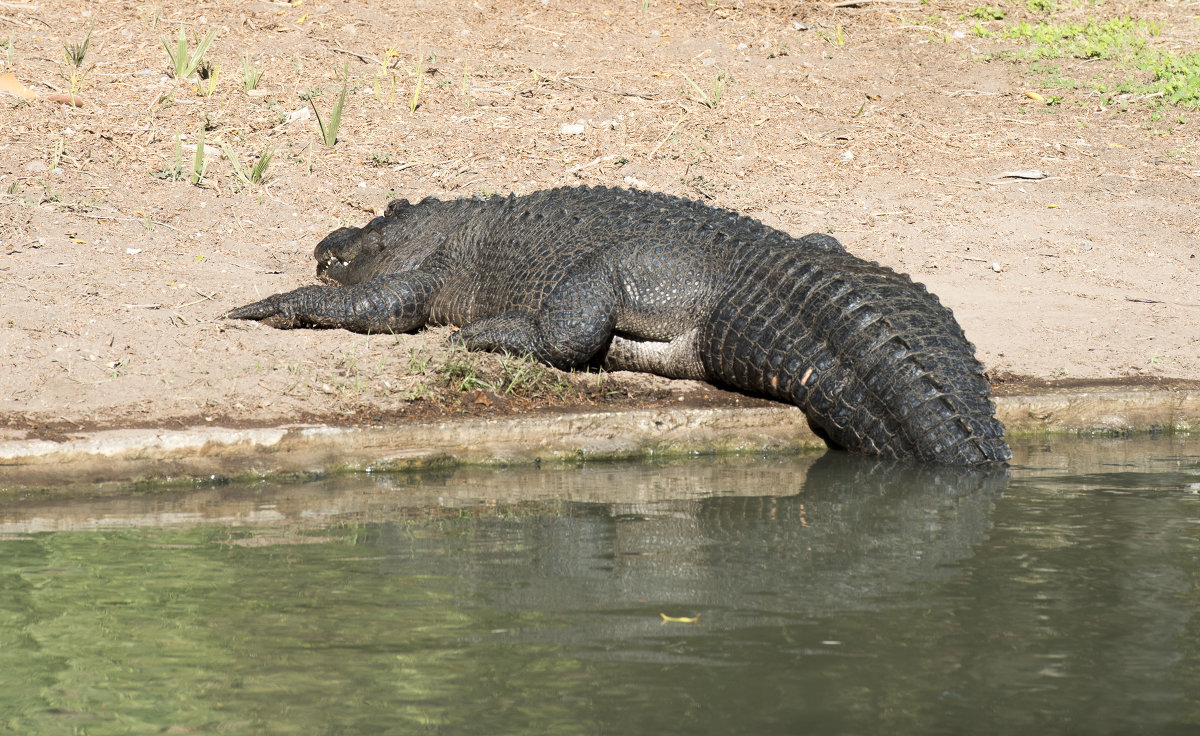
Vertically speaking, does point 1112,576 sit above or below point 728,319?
below

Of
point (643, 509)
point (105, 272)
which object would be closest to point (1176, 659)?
point (643, 509)

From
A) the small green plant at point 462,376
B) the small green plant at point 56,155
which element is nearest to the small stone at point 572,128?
the small green plant at point 56,155

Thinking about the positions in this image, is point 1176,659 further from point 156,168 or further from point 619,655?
point 156,168

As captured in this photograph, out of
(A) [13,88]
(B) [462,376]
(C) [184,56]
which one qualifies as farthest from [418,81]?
(B) [462,376]

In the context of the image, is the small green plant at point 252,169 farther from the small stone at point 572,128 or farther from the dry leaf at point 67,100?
the small stone at point 572,128

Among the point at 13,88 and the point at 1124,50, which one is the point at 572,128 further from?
the point at 1124,50

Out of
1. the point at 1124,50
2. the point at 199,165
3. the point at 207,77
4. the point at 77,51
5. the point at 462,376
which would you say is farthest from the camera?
the point at 1124,50

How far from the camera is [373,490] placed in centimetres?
503

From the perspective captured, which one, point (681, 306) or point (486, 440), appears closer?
point (486, 440)

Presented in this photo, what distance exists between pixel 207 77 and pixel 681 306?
6.87 m

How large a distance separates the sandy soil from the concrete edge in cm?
49

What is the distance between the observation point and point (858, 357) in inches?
229

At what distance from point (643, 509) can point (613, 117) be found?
7.13 m

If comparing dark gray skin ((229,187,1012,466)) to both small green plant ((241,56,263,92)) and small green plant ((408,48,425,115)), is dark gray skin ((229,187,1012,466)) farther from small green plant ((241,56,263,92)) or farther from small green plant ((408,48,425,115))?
small green plant ((241,56,263,92))
